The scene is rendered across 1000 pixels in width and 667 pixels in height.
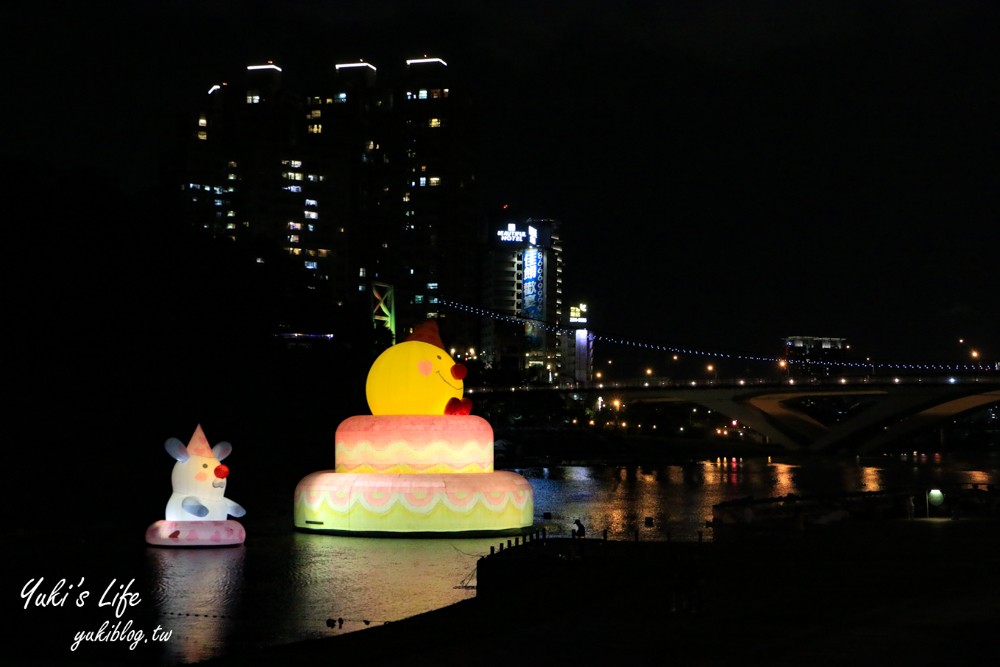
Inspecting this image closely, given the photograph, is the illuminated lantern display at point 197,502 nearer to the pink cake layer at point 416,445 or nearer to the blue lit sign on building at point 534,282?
the pink cake layer at point 416,445

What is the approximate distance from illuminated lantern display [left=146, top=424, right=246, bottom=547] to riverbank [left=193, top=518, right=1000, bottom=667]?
7621 mm

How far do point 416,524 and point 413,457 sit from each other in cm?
140

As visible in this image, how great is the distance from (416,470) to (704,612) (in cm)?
1231

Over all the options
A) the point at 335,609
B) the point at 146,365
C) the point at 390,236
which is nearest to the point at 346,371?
the point at 146,365

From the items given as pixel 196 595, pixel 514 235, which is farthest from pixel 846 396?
pixel 514 235

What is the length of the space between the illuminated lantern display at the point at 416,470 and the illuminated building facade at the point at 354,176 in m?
89.2

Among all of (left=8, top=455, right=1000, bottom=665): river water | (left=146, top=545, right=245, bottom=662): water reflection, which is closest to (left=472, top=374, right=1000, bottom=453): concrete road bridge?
(left=8, top=455, right=1000, bottom=665): river water

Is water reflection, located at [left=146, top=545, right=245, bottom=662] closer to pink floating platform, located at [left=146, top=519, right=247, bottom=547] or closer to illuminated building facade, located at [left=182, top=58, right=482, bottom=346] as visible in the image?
pink floating platform, located at [left=146, top=519, right=247, bottom=547]

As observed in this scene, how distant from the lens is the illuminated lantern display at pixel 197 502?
23000mm

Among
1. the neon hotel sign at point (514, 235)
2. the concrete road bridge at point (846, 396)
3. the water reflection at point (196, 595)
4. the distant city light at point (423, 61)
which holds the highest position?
the distant city light at point (423, 61)

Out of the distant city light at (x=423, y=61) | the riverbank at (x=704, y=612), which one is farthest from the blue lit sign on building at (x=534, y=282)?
the riverbank at (x=704, y=612)

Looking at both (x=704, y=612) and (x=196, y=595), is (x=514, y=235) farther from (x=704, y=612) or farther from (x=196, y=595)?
(x=704, y=612)

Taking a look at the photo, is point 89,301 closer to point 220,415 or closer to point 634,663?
point 220,415

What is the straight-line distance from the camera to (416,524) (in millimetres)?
24500
